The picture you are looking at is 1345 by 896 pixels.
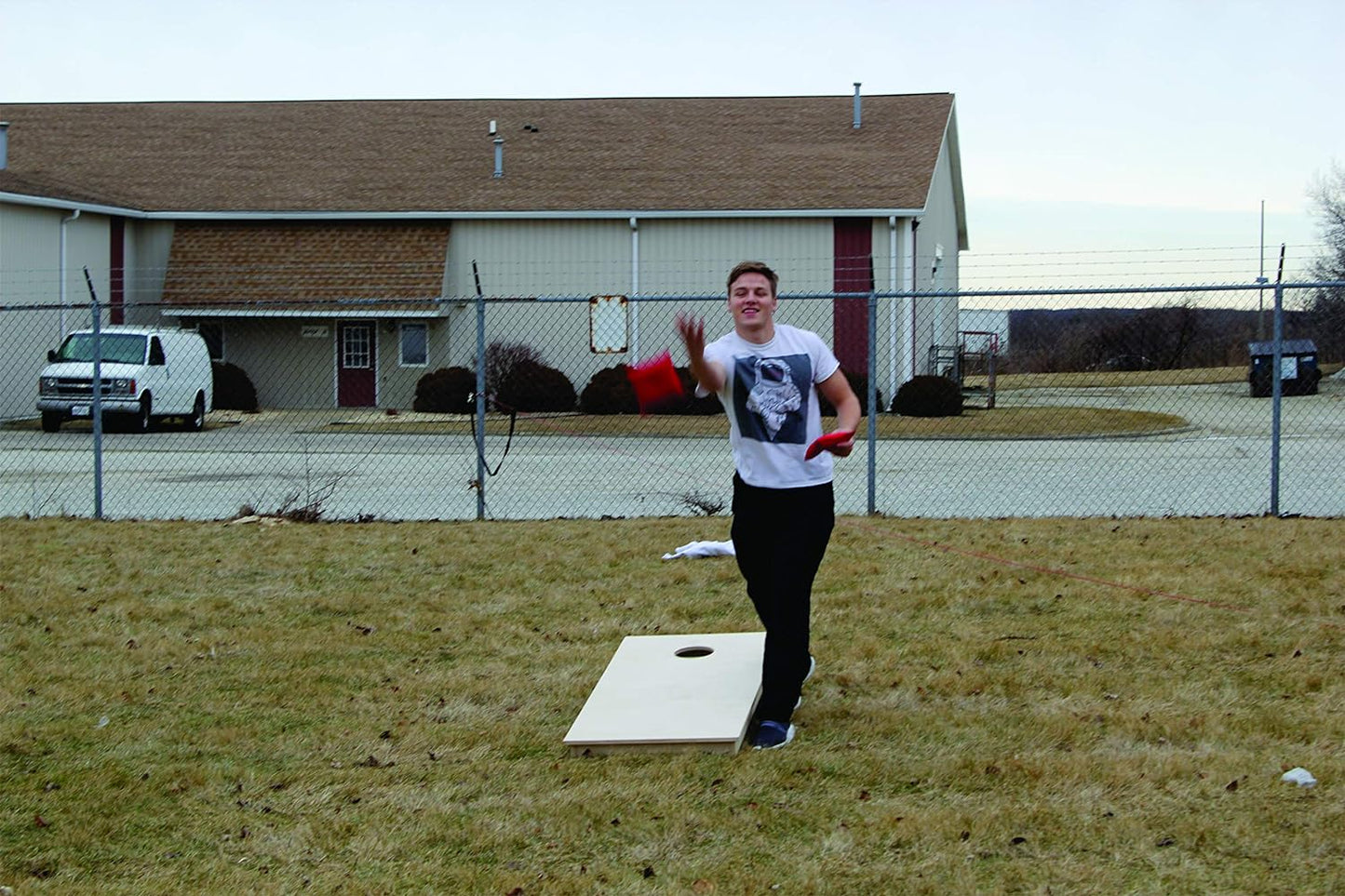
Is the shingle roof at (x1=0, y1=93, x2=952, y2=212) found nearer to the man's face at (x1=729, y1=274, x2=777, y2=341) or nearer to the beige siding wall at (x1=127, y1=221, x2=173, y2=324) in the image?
the beige siding wall at (x1=127, y1=221, x2=173, y2=324)

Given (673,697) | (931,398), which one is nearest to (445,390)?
(931,398)

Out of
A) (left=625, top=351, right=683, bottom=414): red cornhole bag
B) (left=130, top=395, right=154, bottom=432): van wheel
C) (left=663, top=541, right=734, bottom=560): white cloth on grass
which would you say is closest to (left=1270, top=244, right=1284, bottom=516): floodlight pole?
(left=663, top=541, right=734, bottom=560): white cloth on grass

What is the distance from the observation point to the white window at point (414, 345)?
31.2 meters

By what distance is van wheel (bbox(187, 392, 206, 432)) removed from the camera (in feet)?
82.5

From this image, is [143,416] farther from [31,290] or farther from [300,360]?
[300,360]

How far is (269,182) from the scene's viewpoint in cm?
3212

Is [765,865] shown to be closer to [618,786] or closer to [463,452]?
[618,786]

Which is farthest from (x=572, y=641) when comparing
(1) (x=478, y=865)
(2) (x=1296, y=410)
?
(2) (x=1296, y=410)

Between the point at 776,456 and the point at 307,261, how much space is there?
86.8 ft

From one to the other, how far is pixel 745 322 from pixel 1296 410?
25014 millimetres

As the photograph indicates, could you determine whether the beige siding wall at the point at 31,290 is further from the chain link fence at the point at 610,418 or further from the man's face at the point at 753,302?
the man's face at the point at 753,302

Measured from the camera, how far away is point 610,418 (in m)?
25.6

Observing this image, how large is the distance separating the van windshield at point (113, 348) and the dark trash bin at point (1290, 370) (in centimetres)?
1760

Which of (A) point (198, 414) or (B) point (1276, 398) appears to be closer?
(B) point (1276, 398)
